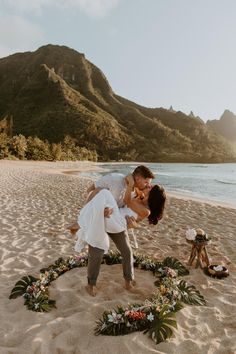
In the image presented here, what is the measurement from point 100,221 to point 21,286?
1.62 meters

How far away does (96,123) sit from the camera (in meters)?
140

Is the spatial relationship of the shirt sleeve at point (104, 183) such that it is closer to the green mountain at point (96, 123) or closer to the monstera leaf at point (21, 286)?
the monstera leaf at point (21, 286)

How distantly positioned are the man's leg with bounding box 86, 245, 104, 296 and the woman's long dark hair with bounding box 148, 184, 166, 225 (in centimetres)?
91

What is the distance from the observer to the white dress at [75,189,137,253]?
4434mm

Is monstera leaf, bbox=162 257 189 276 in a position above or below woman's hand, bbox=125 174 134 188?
below

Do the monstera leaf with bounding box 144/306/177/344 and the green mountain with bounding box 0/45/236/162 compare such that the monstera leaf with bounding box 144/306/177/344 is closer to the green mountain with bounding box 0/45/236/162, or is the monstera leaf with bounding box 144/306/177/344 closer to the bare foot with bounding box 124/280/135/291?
the bare foot with bounding box 124/280/135/291

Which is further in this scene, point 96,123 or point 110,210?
point 96,123

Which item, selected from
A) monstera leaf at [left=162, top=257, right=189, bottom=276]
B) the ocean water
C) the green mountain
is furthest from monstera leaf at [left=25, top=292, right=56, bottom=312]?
the green mountain

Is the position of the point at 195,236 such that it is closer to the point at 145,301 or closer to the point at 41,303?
the point at 145,301

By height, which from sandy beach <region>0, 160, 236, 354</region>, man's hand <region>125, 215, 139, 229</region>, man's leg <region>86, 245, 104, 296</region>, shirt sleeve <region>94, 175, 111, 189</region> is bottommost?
sandy beach <region>0, 160, 236, 354</region>

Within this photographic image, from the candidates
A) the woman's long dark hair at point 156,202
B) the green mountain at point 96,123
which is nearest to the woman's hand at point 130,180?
the woman's long dark hair at point 156,202

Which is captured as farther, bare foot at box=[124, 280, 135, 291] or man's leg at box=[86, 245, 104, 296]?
bare foot at box=[124, 280, 135, 291]

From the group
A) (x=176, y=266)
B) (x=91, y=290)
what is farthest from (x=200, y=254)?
(x=91, y=290)

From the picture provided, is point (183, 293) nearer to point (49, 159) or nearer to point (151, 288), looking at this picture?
point (151, 288)
